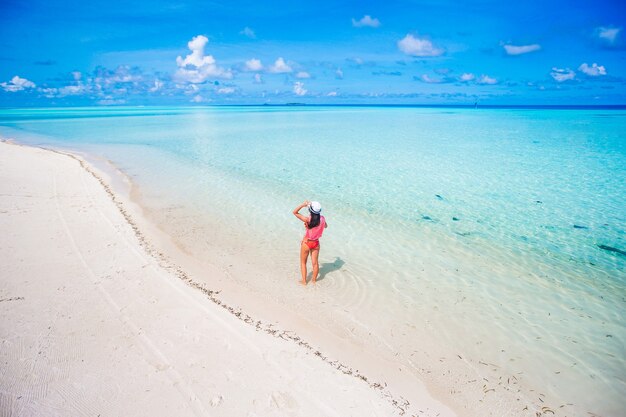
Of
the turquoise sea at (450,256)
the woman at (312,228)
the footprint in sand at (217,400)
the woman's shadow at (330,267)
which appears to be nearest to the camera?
the footprint in sand at (217,400)

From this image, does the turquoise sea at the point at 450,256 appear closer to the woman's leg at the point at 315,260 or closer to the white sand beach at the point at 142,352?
the woman's leg at the point at 315,260

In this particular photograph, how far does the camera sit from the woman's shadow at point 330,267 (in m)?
7.88

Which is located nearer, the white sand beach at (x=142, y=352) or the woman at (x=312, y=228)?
the white sand beach at (x=142, y=352)

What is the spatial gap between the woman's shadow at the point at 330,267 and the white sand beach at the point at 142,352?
231 centimetres

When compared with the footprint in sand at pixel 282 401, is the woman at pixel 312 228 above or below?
above

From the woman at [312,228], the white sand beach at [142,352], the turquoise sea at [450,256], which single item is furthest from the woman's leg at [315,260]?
the white sand beach at [142,352]

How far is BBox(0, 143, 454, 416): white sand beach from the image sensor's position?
13.4 feet

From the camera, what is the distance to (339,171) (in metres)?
18.9

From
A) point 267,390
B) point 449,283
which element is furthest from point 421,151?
point 267,390

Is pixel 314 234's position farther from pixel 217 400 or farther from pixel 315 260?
pixel 217 400

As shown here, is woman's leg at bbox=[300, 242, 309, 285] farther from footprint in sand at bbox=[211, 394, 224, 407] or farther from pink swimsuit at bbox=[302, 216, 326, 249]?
footprint in sand at bbox=[211, 394, 224, 407]

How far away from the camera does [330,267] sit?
8.29 m

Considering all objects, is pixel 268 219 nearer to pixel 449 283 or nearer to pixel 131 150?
pixel 449 283

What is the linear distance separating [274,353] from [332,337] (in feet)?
3.79
